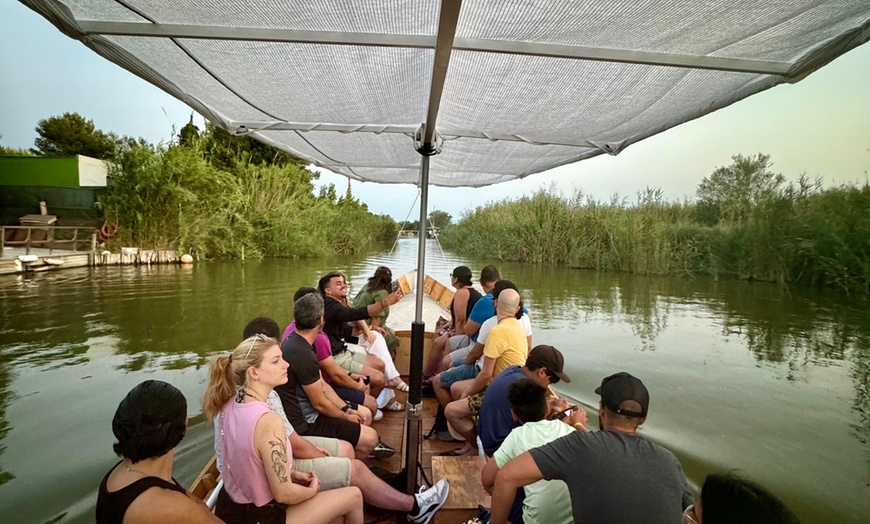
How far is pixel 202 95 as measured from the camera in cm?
200

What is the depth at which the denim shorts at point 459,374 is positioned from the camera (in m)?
3.62

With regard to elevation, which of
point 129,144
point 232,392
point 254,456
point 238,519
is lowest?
point 238,519

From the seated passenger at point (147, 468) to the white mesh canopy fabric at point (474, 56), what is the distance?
1.07m

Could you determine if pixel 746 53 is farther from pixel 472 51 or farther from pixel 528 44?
pixel 472 51

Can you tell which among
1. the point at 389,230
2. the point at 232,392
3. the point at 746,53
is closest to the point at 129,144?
the point at 232,392

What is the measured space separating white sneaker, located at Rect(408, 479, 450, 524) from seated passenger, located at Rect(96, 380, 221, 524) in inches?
39.9

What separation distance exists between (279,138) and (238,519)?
198 cm

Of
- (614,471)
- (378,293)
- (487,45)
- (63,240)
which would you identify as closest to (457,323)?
(378,293)

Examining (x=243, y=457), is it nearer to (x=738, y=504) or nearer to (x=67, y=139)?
(x=738, y=504)

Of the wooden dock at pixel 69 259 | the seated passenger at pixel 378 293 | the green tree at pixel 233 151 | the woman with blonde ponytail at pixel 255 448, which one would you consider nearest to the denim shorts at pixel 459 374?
the seated passenger at pixel 378 293

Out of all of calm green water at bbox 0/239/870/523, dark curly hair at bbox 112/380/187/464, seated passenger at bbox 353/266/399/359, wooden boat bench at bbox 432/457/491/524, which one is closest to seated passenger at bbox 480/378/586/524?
wooden boat bench at bbox 432/457/491/524

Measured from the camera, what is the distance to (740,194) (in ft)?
55.9

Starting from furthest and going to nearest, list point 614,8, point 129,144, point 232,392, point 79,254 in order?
point 129,144 → point 79,254 → point 232,392 → point 614,8

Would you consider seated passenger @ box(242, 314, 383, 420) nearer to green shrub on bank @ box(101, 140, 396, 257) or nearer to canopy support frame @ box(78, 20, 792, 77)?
canopy support frame @ box(78, 20, 792, 77)
